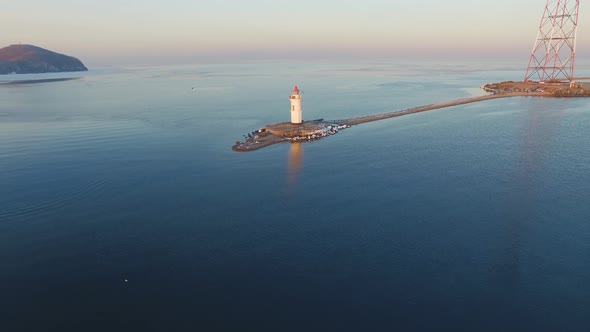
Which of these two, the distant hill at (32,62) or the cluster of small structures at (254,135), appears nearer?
the cluster of small structures at (254,135)

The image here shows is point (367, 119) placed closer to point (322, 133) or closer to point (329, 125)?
point (329, 125)

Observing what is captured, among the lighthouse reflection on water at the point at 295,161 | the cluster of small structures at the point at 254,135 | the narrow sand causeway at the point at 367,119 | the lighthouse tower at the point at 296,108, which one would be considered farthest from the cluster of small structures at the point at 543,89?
the lighthouse reflection on water at the point at 295,161

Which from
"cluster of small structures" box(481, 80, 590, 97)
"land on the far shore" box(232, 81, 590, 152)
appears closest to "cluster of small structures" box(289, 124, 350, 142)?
"land on the far shore" box(232, 81, 590, 152)

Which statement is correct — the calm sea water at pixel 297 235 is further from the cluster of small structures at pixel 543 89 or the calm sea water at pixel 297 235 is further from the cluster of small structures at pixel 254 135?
the cluster of small structures at pixel 543 89

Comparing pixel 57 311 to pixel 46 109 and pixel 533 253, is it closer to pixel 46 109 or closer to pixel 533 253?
pixel 533 253

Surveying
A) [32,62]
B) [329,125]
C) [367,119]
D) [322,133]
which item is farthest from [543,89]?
[32,62]

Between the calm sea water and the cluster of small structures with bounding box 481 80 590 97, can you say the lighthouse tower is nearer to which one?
the calm sea water

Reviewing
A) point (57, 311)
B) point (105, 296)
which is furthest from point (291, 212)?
point (57, 311)
